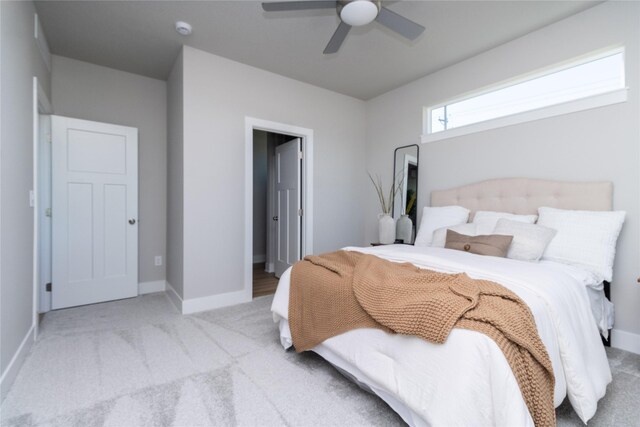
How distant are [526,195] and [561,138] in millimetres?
541

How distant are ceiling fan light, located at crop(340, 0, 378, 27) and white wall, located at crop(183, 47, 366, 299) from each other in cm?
166

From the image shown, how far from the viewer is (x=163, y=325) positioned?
2.63 metres

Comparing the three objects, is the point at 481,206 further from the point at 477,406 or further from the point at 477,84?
the point at 477,406

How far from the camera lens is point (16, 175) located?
1.90 metres

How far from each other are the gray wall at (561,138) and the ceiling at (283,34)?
0.15 metres

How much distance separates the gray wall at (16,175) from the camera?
1690 millimetres

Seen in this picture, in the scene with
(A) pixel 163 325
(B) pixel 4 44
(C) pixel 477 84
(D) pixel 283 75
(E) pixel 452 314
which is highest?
(D) pixel 283 75

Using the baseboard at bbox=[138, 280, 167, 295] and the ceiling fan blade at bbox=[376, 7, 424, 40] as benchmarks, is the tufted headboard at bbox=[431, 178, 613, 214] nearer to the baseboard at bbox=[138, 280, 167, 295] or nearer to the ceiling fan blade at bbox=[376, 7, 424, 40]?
the ceiling fan blade at bbox=[376, 7, 424, 40]

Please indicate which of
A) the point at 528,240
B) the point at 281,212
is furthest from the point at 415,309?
the point at 281,212

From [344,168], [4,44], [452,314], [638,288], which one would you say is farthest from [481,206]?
[4,44]

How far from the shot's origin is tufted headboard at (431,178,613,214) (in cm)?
227

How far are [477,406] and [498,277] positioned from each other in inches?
28.8

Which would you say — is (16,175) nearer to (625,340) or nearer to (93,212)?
(93,212)

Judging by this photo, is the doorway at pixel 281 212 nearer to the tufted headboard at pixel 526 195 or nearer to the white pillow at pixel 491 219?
the tufted headboard at pixel 526 195
